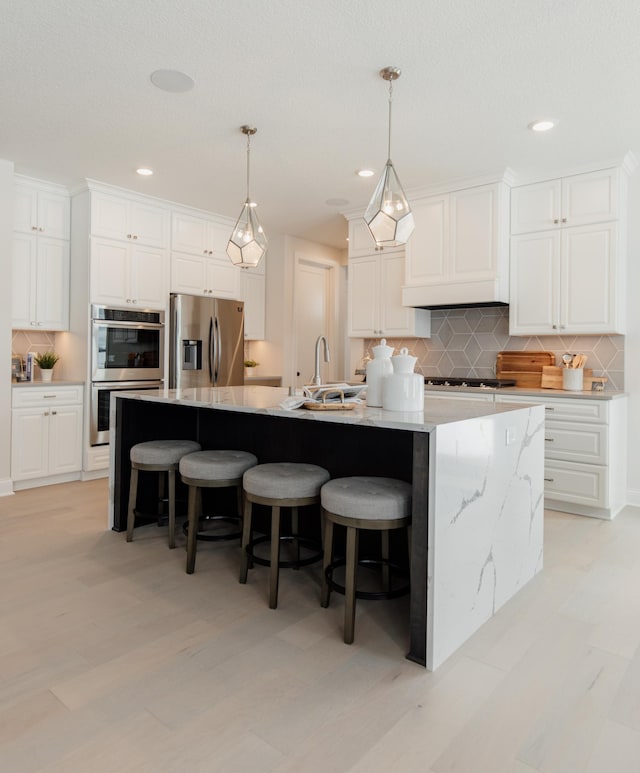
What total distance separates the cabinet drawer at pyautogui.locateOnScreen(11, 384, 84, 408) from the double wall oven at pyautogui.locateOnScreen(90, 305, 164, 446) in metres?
0.15

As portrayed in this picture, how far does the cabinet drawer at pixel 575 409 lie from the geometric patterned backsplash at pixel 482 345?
63 centimetres

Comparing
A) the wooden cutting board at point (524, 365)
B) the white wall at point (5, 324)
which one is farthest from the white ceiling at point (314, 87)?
the wooden cutting board at point (524, 365)

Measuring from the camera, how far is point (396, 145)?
380 cm

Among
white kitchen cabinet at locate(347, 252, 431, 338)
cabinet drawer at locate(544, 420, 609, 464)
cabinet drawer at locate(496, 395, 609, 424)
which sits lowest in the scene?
cabinet drawer at locate(544, 420, 609, 464)

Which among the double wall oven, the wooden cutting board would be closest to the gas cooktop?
the wooden cutting board

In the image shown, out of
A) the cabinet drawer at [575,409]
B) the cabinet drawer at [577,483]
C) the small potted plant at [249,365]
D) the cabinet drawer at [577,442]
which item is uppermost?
the small potted plant at [249,365]

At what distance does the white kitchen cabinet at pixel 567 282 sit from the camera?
159 inches

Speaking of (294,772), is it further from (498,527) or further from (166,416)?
(166,416)

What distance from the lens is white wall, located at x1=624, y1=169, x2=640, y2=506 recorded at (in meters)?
4.13

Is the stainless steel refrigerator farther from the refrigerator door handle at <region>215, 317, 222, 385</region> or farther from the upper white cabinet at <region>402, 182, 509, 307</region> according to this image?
the upper white cabinet at <region>402, 182, 509, 307</region>

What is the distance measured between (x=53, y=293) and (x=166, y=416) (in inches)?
83.2

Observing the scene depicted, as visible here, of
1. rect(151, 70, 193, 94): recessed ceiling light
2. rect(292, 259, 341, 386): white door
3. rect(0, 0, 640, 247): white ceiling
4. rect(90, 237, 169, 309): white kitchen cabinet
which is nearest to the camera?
rect(0, 0, 640, 247): white ceiling

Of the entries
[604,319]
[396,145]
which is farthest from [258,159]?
[604,319]

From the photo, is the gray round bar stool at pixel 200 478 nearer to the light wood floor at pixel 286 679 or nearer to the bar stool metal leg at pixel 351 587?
the light wood floor at pixel 286 679
